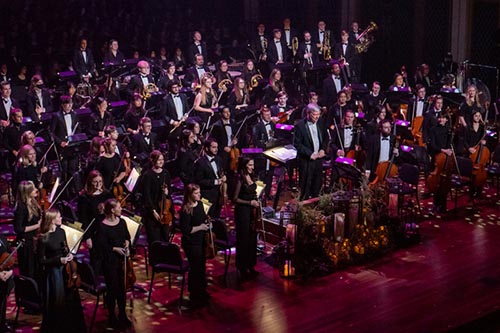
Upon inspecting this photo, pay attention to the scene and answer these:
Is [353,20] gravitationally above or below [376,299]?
above

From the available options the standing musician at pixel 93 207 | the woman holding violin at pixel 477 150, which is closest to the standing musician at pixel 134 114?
the standing musician at pixel 93 207

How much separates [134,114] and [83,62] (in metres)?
2.82

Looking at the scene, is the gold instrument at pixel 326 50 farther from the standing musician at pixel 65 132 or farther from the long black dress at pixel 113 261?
the long black dress at pixel 113 261

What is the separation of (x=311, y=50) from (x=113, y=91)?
4.58 meters

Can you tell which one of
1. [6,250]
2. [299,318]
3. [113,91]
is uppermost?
[113,91]

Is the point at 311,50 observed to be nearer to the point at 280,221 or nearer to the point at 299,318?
the point at 280,221

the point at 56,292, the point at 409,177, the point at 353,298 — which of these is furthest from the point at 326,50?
the point at 56,292

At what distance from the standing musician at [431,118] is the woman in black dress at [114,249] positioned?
618 cm

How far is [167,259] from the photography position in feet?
34.7

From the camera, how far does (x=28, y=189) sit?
1023cm

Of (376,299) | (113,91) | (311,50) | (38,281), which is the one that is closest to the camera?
(38,281)

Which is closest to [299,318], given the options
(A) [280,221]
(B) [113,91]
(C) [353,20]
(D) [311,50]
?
(A) [280,221]

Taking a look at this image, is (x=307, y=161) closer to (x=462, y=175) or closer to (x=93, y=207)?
(x=462, y=175)

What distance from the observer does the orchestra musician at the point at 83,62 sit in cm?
1736
